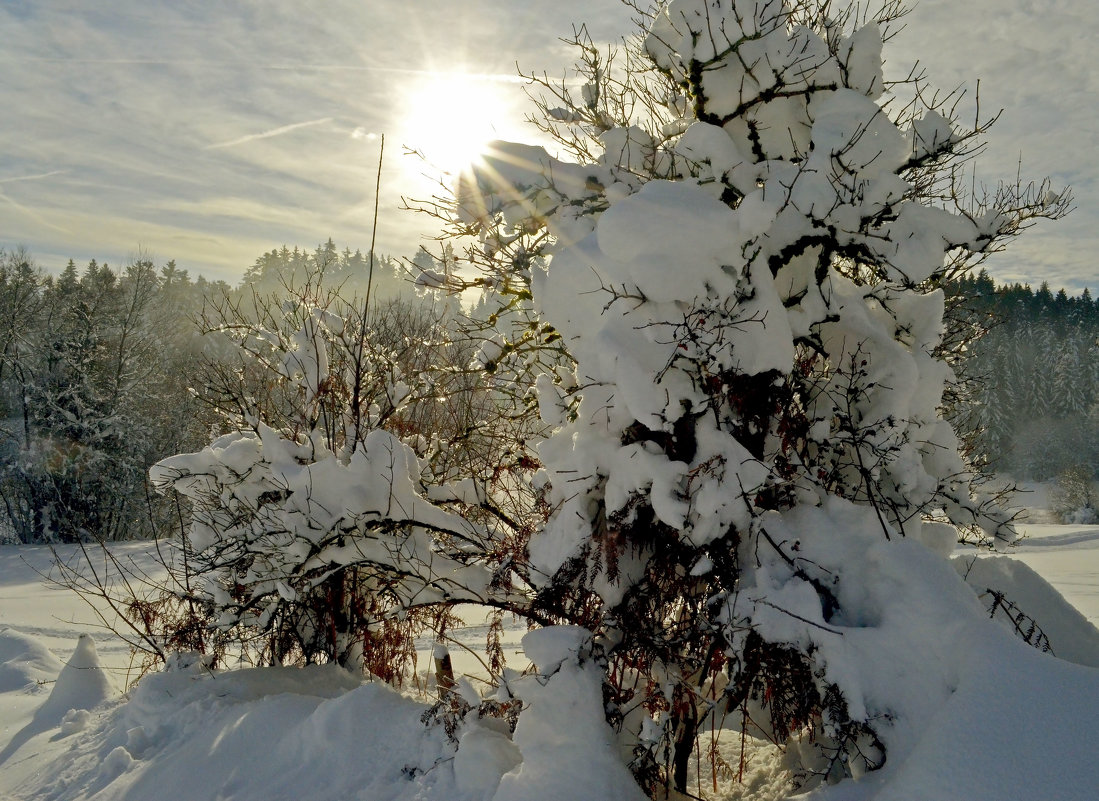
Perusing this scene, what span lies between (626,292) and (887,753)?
268cm

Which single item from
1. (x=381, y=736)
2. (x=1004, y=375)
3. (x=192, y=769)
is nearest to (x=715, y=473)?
(x=381, y=736)

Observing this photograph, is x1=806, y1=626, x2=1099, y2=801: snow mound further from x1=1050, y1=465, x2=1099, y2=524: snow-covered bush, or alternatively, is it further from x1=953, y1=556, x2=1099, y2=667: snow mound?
x1=1050, y1=465, x2=1099, y2=524: snow-covered bush

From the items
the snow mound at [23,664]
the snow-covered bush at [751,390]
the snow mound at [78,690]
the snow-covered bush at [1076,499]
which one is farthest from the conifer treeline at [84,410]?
the snow-covered bush at [1076,499]

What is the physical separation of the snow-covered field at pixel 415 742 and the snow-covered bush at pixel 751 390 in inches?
Answer: 14.3

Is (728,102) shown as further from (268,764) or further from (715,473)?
(268,764)

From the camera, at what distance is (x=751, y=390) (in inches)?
159

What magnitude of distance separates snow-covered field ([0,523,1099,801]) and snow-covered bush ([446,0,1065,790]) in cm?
36

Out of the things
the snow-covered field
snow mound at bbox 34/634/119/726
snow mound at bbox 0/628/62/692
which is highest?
the snow-covered field

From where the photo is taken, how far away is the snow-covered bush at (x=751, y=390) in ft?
12.1

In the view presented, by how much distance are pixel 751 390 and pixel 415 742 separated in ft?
10.0

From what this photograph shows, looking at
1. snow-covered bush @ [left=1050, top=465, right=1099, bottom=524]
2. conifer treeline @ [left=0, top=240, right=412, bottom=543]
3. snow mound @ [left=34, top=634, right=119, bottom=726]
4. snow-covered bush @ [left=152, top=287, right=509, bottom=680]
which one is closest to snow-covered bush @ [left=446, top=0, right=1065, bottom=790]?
snow-covered bush @ [left=152, top=287, right=509, bottom=680]

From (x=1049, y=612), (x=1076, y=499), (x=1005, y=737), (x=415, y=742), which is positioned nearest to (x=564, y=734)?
(x=415, y=742)

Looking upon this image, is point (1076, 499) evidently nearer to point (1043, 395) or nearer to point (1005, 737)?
point (1043, 395)

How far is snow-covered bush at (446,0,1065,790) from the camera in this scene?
12.1 ft
